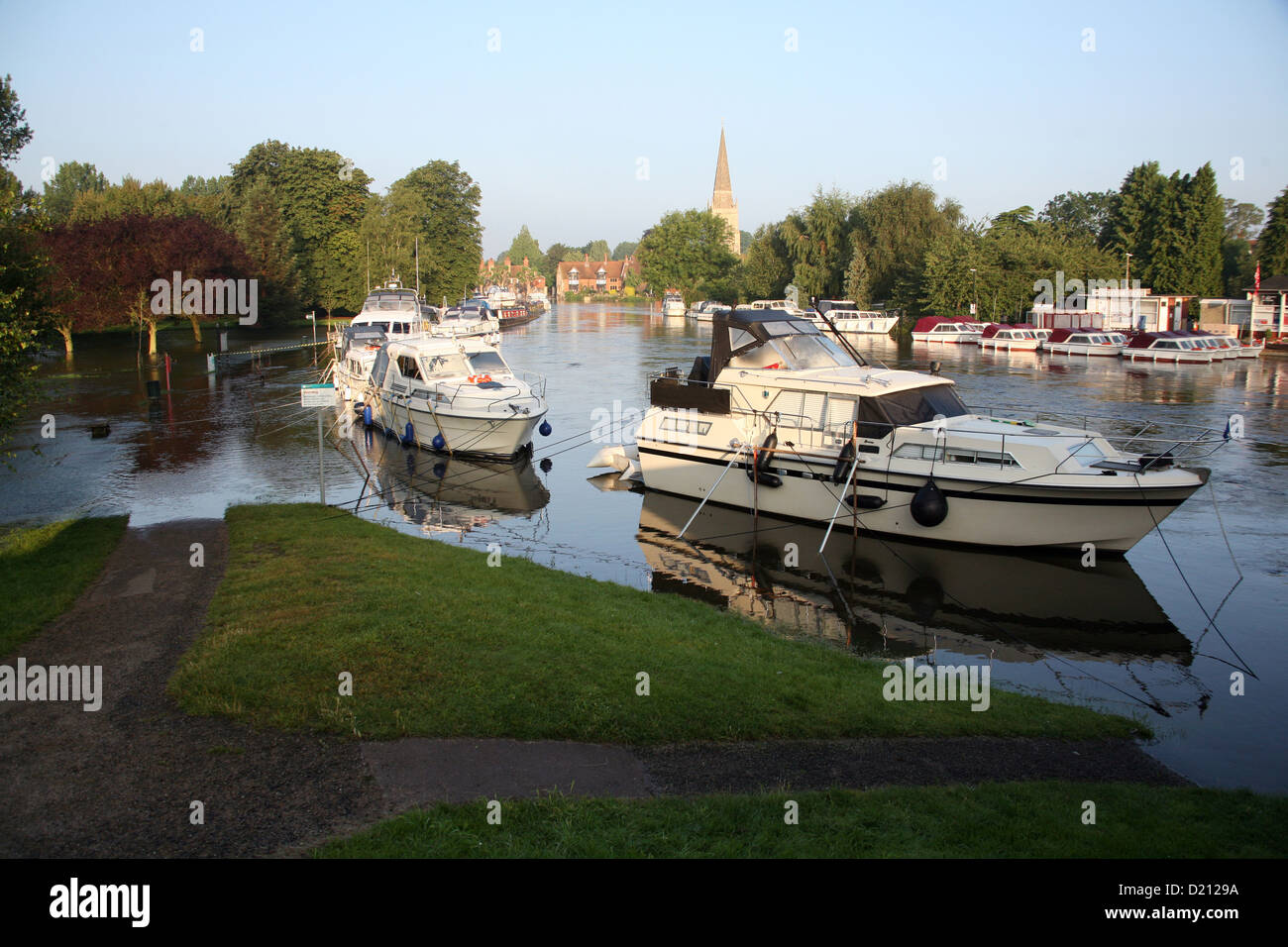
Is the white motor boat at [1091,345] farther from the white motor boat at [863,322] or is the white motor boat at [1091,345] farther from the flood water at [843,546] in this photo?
the flood water at [843,546]

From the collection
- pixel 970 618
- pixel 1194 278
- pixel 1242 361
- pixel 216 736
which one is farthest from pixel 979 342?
pixel 216 736

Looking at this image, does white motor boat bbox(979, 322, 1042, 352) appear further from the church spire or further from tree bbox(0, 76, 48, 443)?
the church spire

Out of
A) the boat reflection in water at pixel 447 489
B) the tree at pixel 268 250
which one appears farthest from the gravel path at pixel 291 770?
the tree at pixel 268 250

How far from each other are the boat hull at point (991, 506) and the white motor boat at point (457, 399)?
7875 mm

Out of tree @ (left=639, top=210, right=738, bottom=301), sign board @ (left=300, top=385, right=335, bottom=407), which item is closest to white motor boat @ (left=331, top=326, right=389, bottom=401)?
sign board @ (left=300, top=385, right=335, bottom=407)

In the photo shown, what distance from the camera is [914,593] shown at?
16.7 metres

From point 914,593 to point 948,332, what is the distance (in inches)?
2342

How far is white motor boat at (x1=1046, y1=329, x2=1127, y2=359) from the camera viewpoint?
59263 millimetres

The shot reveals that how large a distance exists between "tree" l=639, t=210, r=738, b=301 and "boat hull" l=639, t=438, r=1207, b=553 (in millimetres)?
115998

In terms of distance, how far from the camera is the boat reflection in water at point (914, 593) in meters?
14.4

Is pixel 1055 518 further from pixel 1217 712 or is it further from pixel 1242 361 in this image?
pixel 1242 361

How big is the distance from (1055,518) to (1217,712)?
649 centimetres

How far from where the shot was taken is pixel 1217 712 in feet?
38.3

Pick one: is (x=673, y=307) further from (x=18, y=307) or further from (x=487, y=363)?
(x=18, y=307)
